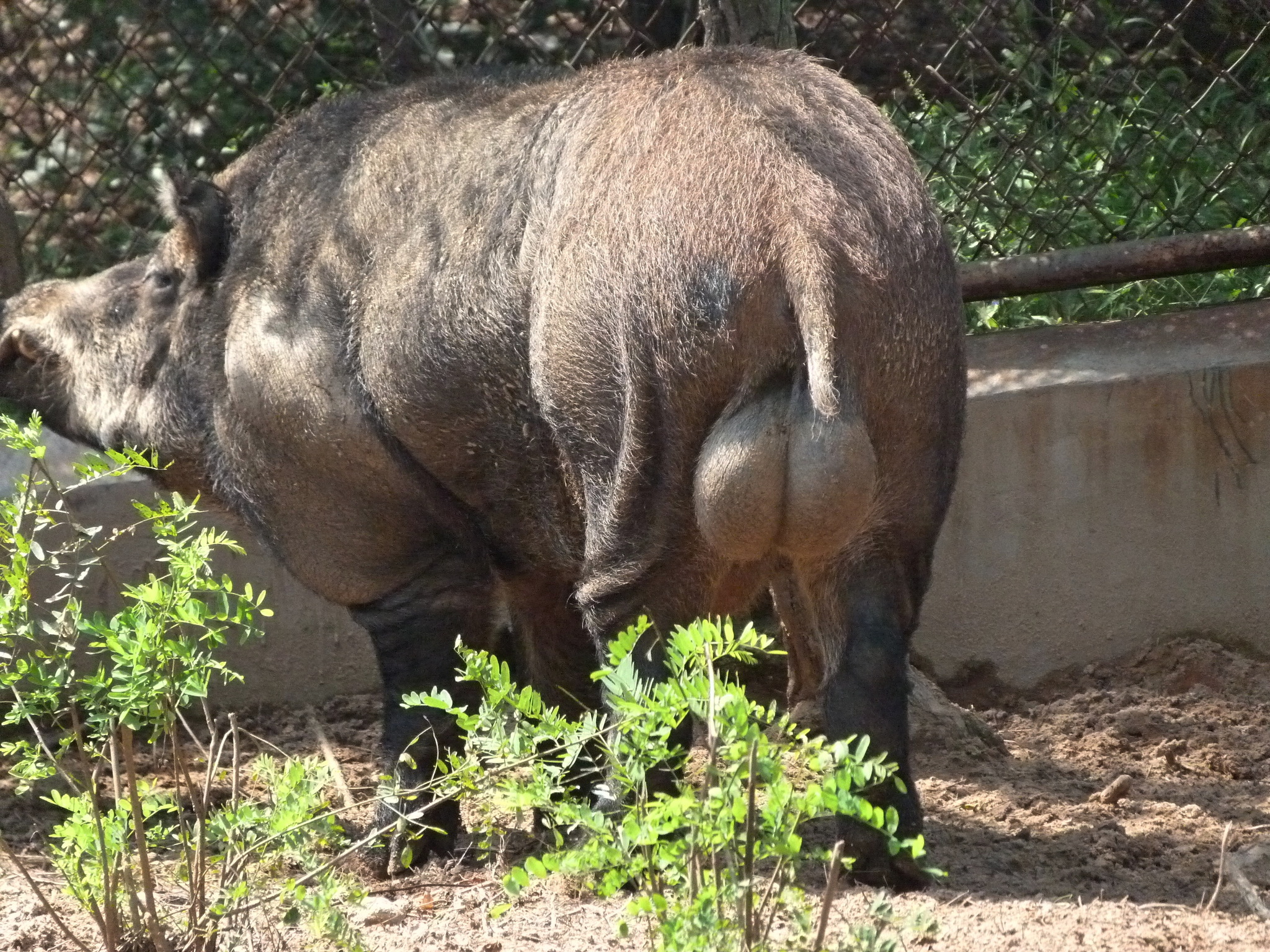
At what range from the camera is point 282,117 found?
17.7ft

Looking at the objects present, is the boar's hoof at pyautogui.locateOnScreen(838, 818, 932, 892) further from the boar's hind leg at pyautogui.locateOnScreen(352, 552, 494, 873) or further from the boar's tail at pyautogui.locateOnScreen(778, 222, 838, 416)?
the boar's hind leg at pyautogui.locateOnScreen(352, 552, 494, 873)

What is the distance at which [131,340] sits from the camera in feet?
16.7

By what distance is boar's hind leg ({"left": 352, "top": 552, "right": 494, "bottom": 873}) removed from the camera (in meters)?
4.49

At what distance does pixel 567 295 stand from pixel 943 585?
224cm

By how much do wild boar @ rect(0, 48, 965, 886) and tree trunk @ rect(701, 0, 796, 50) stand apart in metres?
0.78

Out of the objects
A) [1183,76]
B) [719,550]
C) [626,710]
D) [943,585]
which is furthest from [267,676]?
[1183,76]

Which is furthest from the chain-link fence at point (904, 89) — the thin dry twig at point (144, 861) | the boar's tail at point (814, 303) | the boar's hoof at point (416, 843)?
→ the thin dry twig at point (144, 861)

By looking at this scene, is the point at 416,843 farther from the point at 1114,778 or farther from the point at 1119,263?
the point at 1119,263

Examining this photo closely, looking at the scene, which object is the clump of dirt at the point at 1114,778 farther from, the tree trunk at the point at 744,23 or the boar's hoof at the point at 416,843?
the tree trunk at the point at 744,23

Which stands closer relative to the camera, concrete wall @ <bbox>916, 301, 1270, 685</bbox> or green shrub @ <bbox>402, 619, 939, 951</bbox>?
green shrub @ <bbox>402, 619, 939, 951</bbox>

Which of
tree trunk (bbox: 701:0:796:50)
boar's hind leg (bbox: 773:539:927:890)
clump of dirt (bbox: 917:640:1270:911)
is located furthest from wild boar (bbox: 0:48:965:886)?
tree trunk (bbox: 701:0:796:50)

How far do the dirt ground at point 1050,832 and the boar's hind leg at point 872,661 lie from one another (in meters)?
0.12

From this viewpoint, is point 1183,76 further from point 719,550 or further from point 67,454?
point 67,454

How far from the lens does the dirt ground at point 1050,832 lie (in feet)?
11.6
